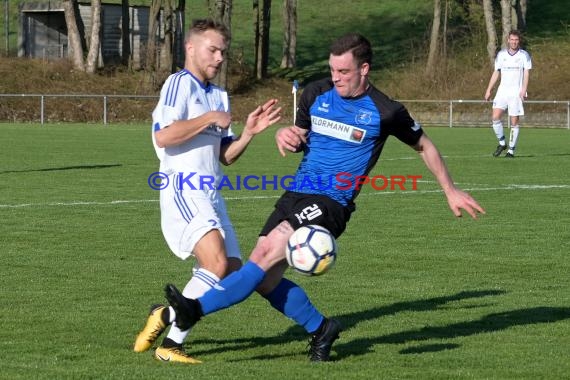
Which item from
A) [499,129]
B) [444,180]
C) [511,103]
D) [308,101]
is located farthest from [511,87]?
[308,101]

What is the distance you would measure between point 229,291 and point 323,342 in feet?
1.91

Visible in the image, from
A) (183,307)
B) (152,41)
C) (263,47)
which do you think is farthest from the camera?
(263,47)

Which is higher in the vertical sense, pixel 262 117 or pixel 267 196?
pixel 262 117

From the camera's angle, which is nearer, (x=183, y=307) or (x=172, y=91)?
(x=183, y=307)

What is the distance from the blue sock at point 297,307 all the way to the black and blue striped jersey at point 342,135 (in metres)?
0.55

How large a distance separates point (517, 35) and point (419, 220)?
1043cm

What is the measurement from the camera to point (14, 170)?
66.5 ft

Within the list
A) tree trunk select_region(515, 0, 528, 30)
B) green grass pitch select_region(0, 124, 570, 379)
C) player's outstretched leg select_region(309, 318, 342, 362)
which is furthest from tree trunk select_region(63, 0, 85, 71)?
player's outstretched leg select_region(309, 318, 342, 362)

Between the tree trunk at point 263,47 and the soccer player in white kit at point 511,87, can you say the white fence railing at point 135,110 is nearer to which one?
the tree trunk at point 263,47

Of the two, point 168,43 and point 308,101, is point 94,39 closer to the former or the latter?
point 168,43

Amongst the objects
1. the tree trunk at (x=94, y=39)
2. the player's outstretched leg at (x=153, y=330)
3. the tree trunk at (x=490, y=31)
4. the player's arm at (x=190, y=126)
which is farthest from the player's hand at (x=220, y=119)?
the tree trunk at (x=490, y=31)

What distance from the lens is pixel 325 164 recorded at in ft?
22.3

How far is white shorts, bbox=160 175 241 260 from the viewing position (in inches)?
259

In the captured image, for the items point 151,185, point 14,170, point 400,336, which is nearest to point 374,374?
point 400,336
